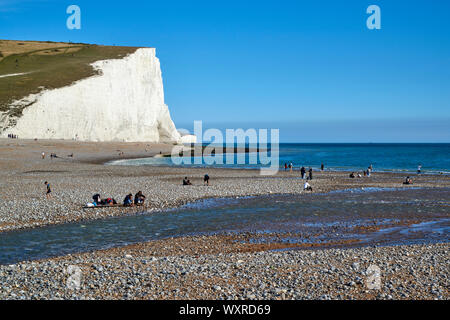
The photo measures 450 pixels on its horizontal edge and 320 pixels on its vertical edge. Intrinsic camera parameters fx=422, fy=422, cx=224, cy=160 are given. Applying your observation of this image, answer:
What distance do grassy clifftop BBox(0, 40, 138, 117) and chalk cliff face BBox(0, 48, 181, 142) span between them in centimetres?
240

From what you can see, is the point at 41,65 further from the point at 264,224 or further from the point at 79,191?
the point at 264,224

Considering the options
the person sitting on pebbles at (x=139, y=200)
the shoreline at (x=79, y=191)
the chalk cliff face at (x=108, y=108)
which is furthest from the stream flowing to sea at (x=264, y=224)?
the chalk cliff face at (x=108, y=108)

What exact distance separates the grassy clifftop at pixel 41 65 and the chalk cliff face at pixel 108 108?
2.40m

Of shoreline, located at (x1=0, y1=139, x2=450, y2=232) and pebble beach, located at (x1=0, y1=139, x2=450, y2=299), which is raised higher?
shoreline, located at (x1=0, y1=139, x2=450, y2=232)

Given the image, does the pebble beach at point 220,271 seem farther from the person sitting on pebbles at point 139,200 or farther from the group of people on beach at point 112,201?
the person sitting on pebbles at point 139,200

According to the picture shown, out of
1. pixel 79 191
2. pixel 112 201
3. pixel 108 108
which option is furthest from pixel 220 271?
pixel 108 108

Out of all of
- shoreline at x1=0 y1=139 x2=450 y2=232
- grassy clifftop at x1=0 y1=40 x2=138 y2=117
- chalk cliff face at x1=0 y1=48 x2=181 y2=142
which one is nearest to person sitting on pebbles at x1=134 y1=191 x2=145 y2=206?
shoreline at x1=0 y1=139 x2=450 y2=232

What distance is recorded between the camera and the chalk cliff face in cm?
7762

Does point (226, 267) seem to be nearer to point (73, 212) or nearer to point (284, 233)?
point (284, 233)

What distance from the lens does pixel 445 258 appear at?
1254 centimetres

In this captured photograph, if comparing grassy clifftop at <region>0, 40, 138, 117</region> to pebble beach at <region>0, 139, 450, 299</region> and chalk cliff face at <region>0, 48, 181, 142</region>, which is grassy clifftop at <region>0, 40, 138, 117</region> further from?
pebble beach at <region>0, 139, 450, 299</region>

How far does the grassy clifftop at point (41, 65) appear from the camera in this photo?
81125mm

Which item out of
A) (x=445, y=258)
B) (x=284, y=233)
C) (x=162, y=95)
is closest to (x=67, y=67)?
(x=162, y=95)

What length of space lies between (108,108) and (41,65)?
26.3 meters
